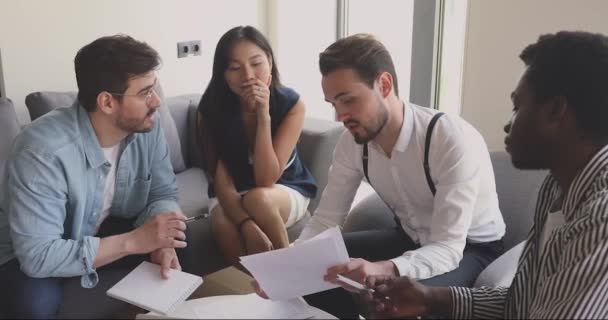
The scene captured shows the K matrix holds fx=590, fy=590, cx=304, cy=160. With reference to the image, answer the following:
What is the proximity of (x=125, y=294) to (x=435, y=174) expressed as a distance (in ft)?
2.64

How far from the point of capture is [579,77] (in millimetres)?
968

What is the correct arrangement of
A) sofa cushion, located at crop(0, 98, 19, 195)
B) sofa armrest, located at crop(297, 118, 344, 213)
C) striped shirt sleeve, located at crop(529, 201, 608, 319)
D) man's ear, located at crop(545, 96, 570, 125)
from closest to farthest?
striped shirt sleeve, located at crop(529, 201, 608, 319)
man's ear, located at crop(545, 96, 570, 125)
sofa cushion, located at crop(0, 98, 19, 195)
sofa armrest, located at crop(297, 118, 344, 213)

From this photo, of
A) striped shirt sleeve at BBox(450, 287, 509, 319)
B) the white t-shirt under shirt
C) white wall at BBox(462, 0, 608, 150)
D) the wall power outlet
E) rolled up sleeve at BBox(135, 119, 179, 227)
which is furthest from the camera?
the wall power outlet

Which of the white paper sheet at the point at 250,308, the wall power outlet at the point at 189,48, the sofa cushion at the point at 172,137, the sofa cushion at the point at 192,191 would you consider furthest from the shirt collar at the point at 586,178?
the wall power outlet at the point at 189,48

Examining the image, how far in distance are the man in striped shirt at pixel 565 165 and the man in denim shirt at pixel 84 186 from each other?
0.86 m

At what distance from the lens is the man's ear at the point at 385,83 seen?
4.96 ft

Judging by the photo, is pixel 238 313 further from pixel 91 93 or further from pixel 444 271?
pixel 91 93

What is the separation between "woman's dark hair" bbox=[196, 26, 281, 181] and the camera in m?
2.14

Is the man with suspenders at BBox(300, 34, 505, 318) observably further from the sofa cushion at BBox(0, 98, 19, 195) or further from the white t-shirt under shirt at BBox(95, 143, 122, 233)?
the sofa cushion at BBox(0, 98, 19, 195)

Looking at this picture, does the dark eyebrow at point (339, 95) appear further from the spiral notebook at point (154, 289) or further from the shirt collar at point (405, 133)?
the spiral notebook at point (154, 289)

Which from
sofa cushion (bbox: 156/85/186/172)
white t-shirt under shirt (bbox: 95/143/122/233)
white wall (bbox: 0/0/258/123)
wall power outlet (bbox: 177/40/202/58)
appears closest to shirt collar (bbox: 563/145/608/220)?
white t-shirt under shirt (bbox: 95/143/122/233)

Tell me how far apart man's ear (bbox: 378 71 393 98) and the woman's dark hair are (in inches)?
29.3

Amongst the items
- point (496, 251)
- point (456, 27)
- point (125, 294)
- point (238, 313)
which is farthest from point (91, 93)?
point (456, 27)

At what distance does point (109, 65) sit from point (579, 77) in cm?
116
